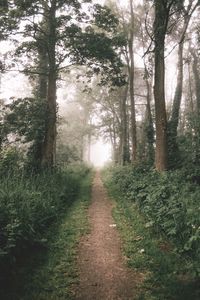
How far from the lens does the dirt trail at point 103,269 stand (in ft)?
16.4

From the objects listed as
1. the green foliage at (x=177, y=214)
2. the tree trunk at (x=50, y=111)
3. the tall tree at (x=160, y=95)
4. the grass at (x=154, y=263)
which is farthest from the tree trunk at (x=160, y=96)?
the tree trunk at (x=50, y=111)

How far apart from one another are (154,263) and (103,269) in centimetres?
100

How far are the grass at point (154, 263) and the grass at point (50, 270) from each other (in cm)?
119

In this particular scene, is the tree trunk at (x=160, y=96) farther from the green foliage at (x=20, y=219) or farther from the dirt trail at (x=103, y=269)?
the green foliage at (x=20, y=219)

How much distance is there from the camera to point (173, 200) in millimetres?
7844

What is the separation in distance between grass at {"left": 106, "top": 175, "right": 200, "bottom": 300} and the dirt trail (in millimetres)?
209

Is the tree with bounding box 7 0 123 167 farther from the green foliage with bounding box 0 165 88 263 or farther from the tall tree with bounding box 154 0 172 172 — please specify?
the green foliage with bounding box 0 165 88 263

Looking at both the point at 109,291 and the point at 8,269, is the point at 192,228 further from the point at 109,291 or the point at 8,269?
the point at 8,269

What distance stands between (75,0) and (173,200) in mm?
12053

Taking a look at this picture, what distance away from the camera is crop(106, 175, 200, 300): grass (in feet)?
15.9

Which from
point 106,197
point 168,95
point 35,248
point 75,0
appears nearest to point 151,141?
point 106,197

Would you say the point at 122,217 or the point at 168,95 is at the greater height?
the point at 168,95

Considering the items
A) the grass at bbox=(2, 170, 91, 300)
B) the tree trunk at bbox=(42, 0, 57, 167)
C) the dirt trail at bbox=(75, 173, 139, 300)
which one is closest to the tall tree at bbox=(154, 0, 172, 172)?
the dirt trail at bbox=(75, 173, 139, 300)

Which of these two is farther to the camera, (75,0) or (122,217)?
(75,0)
